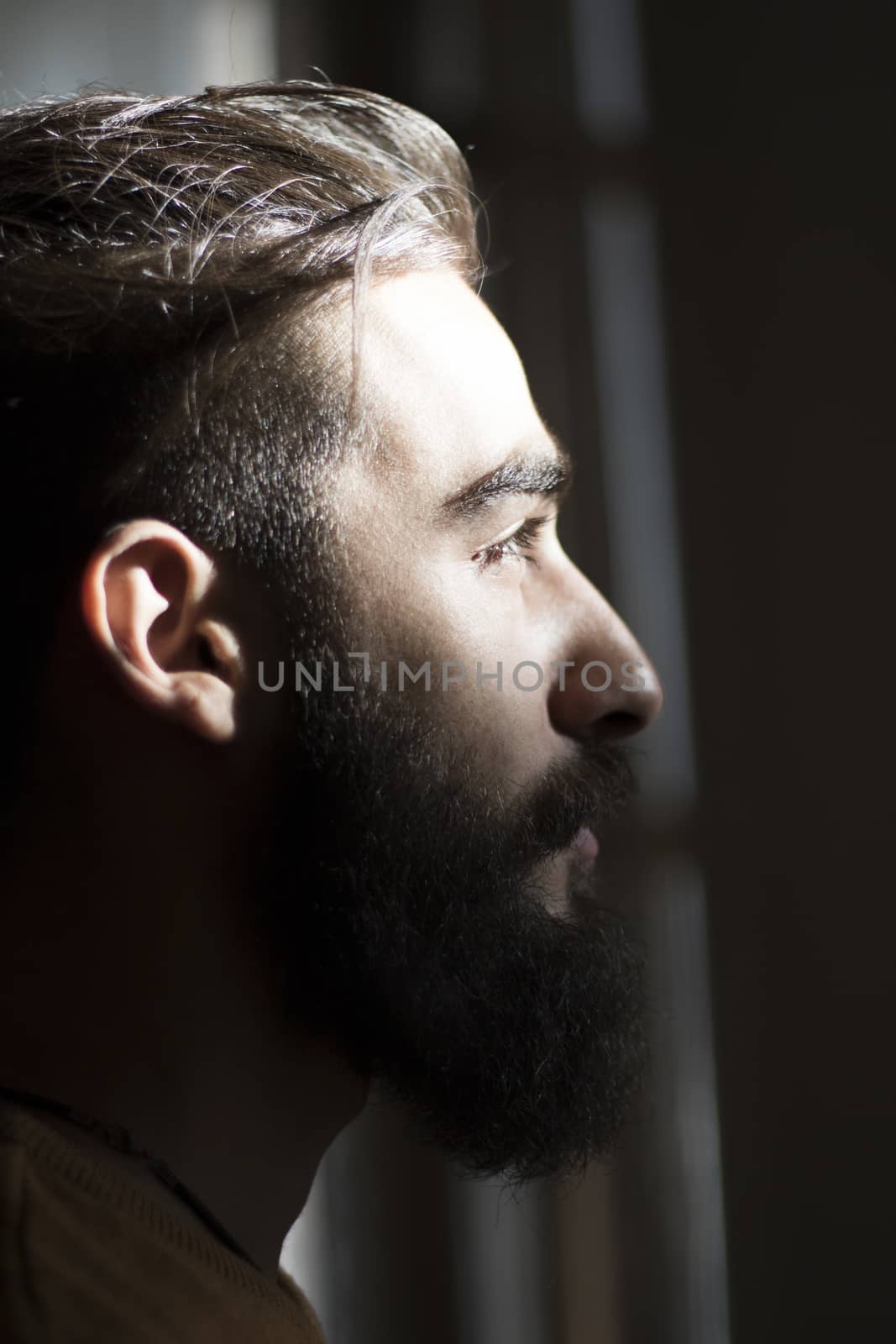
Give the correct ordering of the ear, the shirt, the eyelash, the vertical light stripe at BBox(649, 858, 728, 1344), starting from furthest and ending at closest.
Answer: the vertical light stripe at BBox(649, 858, 728, 1344) < the eyelash < the ear < the shirt

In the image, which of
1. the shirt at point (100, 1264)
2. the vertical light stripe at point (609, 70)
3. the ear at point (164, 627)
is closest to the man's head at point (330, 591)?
the ear at point (164, 627)

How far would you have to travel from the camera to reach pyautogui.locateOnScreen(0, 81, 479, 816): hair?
81cm

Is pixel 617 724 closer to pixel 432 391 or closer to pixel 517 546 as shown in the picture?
pixel 517 546

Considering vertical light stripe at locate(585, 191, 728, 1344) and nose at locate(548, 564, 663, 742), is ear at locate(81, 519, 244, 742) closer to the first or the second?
nose at locate(548, 564, 663, 742)

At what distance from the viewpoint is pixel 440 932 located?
2.76ft

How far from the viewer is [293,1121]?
2.79ft

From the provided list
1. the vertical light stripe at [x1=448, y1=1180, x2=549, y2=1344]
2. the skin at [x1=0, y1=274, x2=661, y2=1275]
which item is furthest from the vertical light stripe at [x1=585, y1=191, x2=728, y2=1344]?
the skin at [x1=0, y1=274, x2=661, y2=1275]

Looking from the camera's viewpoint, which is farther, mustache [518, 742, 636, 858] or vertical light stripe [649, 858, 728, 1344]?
vertical light stripe [649, 858, 728, 1344]

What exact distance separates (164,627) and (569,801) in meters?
0.32

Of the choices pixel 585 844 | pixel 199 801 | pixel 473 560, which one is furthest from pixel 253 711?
pixel 585 844

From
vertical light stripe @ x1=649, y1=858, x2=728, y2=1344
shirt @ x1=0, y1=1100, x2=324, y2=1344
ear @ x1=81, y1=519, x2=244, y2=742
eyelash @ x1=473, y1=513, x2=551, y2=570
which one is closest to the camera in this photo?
shirt @ x1=0, y1=1100, x2=324, y2=1344

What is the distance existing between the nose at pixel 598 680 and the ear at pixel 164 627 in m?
0.25

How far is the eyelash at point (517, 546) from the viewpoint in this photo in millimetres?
887

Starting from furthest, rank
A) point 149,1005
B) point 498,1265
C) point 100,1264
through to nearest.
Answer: point 498,1265
point 149,1005
point 100,1264
